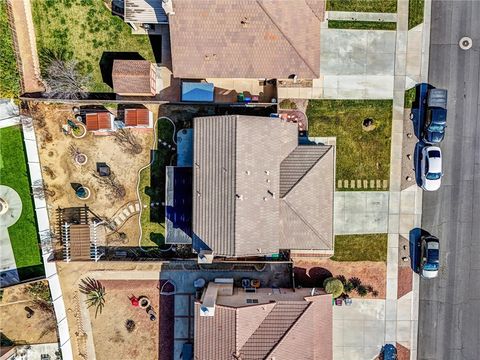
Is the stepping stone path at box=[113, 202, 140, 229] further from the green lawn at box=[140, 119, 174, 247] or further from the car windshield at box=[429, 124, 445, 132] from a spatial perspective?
the car windshield at box=[429, 124, 445, 132]

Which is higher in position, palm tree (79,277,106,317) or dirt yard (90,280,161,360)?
palm tree (79,277,106,317)

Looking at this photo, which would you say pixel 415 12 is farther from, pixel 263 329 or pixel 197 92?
pixel 263 329

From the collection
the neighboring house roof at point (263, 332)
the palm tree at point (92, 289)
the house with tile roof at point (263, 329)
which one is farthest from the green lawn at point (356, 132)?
the palm tree at point (92, 289)

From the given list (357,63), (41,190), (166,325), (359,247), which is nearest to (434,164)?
(359,247)

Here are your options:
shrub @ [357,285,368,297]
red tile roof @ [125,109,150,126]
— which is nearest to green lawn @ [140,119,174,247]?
red tile roof @ [125,109,150,126]

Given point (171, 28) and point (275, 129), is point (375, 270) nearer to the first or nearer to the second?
point (275, 129)

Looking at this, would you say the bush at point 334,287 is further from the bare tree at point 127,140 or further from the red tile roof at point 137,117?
the red tile roof at point 137,117
